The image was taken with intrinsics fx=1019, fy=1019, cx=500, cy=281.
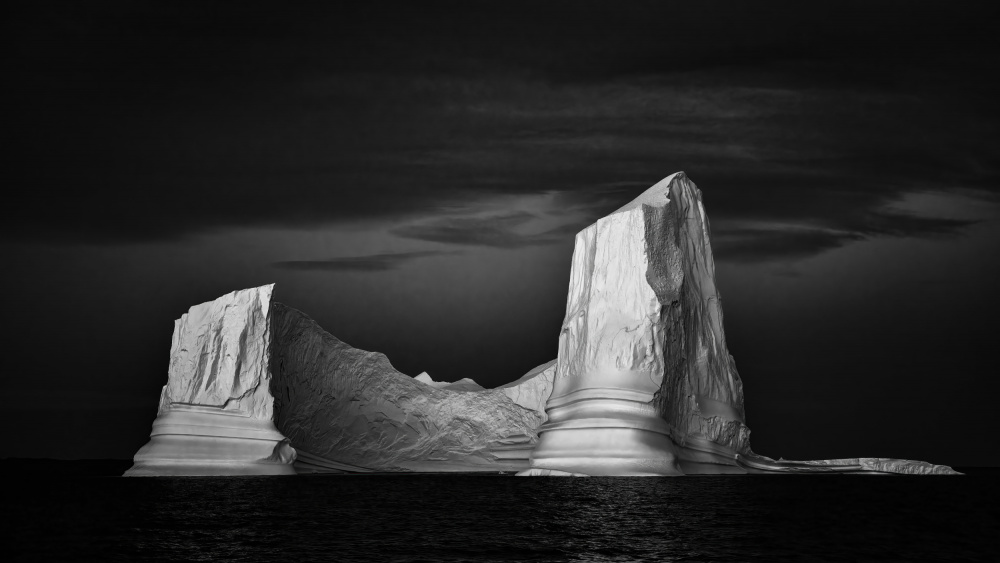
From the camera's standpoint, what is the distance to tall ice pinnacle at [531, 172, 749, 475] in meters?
34.9

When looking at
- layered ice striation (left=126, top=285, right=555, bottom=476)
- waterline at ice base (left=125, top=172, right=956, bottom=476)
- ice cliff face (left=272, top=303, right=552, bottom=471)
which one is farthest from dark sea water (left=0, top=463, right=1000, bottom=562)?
ice cliff face (left=272, top=303, right=552, bottom=471)

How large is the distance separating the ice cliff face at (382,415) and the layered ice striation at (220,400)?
6.29 meters

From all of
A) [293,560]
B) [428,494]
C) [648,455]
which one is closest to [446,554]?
[293,560]

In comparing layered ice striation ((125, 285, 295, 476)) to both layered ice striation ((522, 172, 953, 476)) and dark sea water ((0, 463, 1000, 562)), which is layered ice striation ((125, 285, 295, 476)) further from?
layered ice striation ((522, 172, 953, 476))

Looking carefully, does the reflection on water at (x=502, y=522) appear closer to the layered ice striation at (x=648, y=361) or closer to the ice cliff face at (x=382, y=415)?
the layered ice striation at (x=648, y=361)

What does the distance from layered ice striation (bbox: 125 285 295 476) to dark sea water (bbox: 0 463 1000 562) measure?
1.78 m

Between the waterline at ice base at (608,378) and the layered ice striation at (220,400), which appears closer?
the waterline at ice base at (608,378)

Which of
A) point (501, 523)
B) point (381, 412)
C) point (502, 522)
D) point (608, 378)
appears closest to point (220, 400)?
point (381, 412)

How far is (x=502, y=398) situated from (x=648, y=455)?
47.5 feet

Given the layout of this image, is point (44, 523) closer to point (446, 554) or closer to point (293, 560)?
point (293, 560)

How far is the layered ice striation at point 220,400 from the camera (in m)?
37.9

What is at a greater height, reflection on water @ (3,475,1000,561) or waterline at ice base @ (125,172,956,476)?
waterline at ice base @ (125,172,956,476)

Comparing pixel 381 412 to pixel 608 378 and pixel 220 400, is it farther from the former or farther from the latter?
pixel 608 378

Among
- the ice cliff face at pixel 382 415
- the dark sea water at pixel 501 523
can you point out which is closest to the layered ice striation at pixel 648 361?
the dark sea water at pixel 501 523
